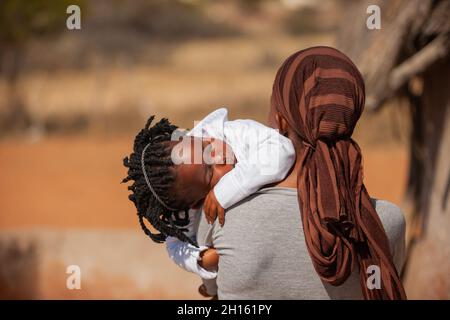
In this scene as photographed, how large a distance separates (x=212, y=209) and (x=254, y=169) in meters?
0.18

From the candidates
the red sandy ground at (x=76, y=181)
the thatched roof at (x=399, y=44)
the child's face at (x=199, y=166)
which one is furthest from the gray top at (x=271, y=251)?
the red sandy ground at (x=76, y=181)

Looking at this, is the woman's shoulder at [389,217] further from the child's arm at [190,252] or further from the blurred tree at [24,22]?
the blurred tree at [24,22]

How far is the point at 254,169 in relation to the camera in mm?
2156

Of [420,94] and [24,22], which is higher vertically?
[24,22]

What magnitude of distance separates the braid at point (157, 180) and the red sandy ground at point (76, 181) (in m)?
7.66

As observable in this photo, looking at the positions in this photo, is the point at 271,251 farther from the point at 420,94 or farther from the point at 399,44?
the point at 420,94

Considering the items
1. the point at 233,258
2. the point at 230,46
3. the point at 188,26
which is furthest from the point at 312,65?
the point at 188,26

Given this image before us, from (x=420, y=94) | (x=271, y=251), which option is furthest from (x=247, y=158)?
(x=420, y=94)

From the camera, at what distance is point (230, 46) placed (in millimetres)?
24047

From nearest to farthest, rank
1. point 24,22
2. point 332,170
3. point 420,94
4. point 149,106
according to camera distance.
Answer: point 332,170, point 420,94, point 24,22, point 149,106

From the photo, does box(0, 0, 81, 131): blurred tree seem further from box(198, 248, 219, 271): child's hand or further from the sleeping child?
box(198, 248, 219, 271): child's hand

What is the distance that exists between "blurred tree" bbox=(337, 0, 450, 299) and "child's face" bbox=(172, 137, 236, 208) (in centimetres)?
199

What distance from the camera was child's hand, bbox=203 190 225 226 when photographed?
2.19 m

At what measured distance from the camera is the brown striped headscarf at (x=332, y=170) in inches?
82.4
